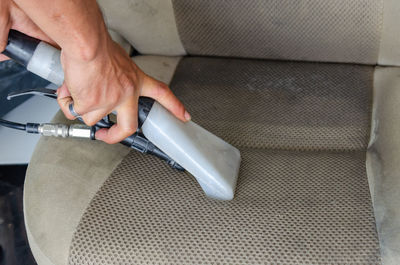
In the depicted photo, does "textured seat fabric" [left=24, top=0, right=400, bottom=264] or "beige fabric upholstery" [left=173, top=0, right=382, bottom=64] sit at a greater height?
"beige fabric upholstery" [left=173, top=0, right=382, bottom=64]

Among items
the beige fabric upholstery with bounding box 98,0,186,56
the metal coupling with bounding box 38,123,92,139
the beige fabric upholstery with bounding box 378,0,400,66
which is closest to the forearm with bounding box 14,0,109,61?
the metal coupling with bounding box 38,123,92,139

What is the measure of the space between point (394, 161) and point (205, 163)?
40cm

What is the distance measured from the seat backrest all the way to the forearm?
1.89 ft

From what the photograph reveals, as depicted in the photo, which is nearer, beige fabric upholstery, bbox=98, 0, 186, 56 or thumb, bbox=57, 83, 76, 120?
thumb, bbox=57, 83, 76, 120

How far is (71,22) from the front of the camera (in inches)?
26.0

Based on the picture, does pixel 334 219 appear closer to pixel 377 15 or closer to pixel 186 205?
pixel 186 205

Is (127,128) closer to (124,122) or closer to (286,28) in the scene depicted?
(124,122)

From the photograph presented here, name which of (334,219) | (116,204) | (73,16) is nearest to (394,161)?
(334,219)

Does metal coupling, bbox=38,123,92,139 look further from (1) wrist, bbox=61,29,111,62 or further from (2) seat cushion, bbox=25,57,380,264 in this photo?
(1) wrist, bbox=61,29,111,62

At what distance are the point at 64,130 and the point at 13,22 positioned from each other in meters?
0.26

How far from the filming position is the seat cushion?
0.83 metres

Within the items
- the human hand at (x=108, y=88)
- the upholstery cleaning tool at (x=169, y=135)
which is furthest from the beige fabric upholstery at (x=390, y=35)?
the human hand at (x=108, y=88)

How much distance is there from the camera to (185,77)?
128 centimetres

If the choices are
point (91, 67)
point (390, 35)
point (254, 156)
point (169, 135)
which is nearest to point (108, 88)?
point (91, 67)
